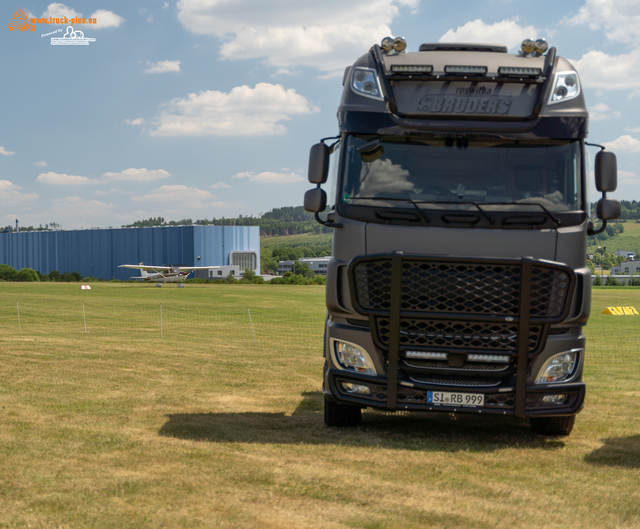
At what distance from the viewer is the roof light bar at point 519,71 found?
288 inches

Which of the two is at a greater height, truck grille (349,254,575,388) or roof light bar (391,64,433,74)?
roof light bar (391,64,433,74)

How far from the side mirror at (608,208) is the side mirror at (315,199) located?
2998 millimetres

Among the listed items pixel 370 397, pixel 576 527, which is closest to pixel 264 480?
pixel 370 397

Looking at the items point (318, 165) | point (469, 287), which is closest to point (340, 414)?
point (469, 287)

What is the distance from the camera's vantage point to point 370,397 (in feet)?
23.9

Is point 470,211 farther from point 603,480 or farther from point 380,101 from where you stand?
point 603,480

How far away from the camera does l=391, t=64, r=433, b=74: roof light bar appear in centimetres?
739

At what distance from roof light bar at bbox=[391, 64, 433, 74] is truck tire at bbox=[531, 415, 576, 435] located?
422cm

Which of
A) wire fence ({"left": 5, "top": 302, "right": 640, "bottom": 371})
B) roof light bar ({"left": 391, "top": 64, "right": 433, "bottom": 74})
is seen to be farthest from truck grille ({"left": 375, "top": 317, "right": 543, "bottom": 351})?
wire fence ({"left": 5, "top": 302, "right": 640, "bottom": 371})

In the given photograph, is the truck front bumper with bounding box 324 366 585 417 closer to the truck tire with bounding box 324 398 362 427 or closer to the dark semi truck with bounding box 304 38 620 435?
the dark semi truck with bounding box 304 38 620 435

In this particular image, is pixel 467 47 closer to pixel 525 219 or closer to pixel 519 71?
pixel 519 71

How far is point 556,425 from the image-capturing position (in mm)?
7883

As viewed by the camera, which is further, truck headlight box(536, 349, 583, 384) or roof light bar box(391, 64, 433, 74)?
roof light bar box(391, 64, 433, 74)

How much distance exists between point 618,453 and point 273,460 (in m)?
3.62
